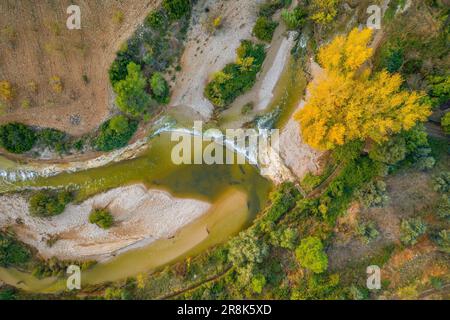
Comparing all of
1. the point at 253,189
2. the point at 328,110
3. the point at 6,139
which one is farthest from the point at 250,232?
the point at 6,139

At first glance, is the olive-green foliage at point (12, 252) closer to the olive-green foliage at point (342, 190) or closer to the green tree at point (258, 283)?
the green tree at point (258, 283)

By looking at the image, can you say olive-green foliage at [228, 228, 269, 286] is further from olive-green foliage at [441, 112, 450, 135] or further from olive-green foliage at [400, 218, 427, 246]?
olive-green foliage at [441, 112, 450, 135]

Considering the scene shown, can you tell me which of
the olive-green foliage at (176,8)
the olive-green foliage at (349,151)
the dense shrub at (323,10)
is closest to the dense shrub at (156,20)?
the olive-green foliage at (176,8)

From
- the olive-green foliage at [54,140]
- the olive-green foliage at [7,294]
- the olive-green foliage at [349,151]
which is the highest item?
the olive-green foliage at [54,140]

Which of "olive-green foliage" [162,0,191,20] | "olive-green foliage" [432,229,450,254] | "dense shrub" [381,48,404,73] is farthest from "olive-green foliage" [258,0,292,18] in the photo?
"olive-green foliage" [432,229,450,254]

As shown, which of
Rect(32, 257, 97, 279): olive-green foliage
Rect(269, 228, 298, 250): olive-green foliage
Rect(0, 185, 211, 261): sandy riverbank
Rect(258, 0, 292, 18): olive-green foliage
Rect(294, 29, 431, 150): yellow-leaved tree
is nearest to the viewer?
Rect(294, 29, 431, 150): yellow-leaved tree

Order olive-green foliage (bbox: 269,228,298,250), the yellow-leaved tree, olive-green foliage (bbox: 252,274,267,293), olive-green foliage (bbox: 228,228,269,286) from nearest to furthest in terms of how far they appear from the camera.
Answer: the yellow-leaved tree < olive-green foliage (bbox: 252,274,267,293) < olive-green foliage (bbox: 228,228,269,286) < olive-green foliage (bbox: 269,228,298,250)
